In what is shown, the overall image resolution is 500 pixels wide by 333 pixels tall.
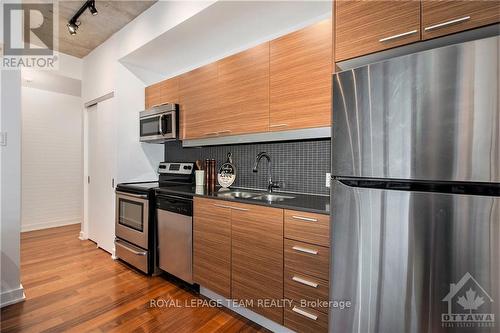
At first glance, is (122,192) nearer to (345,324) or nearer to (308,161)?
(308,161)

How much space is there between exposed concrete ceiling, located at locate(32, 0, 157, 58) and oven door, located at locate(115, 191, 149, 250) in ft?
6.59

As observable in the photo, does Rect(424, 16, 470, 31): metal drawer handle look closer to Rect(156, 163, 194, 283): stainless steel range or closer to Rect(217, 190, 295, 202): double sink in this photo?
Rect(217, 190, 295, 202): double sink

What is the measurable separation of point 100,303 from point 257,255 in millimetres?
1460

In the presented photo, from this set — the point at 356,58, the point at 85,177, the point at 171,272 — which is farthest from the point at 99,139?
the point at 356,58

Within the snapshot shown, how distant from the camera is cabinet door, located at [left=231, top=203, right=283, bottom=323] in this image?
1616 mm

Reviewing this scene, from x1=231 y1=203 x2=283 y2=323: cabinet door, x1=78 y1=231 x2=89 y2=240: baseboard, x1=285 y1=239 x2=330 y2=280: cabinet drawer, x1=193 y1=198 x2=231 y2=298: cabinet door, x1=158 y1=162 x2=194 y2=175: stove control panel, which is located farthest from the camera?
x1=78 y1=231 x2=89 y2=240: baseboard

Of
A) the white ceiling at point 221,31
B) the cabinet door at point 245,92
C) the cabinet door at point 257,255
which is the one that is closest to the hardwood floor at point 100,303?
the cabinet door at point 257,255

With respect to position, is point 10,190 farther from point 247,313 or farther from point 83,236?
point 247,313

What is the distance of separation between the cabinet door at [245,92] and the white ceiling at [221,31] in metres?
0.30

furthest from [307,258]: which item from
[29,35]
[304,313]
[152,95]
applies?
[29,35]

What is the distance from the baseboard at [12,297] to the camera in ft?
6.63

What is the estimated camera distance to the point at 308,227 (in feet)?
4.84

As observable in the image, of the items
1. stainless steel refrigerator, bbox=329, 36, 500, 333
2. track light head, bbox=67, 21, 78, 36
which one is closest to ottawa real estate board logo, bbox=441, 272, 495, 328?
stainless steel refrigerator, bbox=329, 36, 500, 333

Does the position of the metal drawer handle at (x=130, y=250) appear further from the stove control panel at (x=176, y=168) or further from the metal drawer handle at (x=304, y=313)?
the metal drawer handle at (x=304, y=313)
